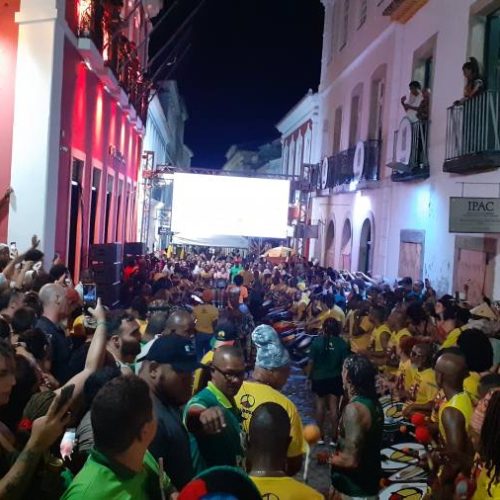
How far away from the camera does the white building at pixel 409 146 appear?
43.0ft

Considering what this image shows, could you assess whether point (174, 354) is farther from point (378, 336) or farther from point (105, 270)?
point (105, 270)

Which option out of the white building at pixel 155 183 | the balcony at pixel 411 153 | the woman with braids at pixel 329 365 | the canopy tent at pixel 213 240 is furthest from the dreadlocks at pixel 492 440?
the white building at pixel 155 183

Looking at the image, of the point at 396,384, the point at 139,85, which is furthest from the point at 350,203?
the point at 396,384

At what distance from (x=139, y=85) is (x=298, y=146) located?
47.8ft

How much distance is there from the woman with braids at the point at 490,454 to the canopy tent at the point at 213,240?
2486cm

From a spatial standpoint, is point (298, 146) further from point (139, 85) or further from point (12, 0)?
point (12, 0)

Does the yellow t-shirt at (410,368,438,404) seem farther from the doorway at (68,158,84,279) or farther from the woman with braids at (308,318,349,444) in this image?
the doorway at (68,158,84,279)

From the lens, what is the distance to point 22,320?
566 centimetres

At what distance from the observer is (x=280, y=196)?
29047mm

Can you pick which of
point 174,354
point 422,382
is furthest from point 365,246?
point 174,354

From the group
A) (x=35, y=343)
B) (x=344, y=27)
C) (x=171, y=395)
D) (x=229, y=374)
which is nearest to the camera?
(x=171, y=395)

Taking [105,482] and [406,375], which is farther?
[406,375]

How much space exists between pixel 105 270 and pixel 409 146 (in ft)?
25.4

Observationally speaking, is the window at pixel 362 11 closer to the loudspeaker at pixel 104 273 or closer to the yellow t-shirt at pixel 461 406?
the loudspeaker at pixel 104 273
